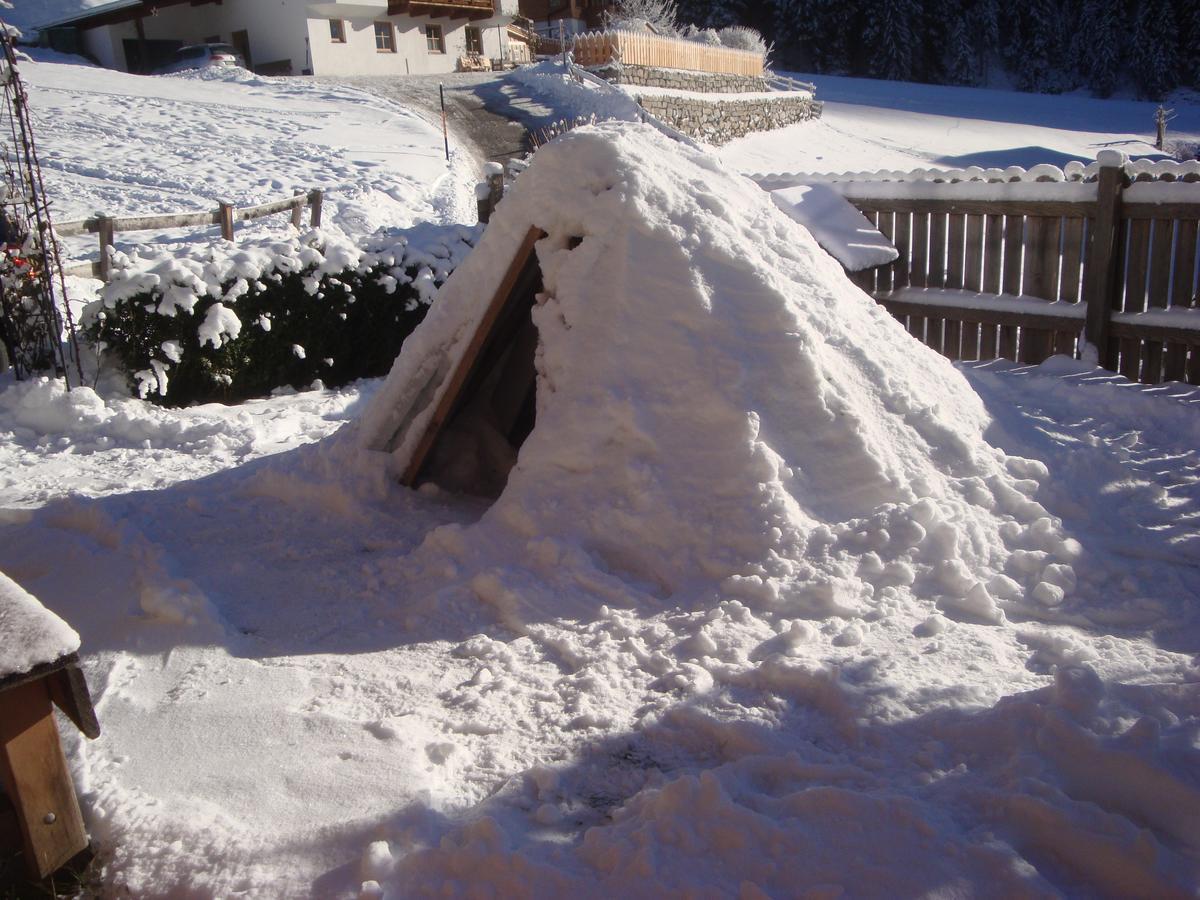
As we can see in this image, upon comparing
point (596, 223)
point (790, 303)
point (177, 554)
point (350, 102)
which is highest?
point (350, 102)

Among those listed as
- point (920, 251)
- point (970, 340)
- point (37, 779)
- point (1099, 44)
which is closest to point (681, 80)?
point (920, 251)

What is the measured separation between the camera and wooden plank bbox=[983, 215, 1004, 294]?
27.3ft

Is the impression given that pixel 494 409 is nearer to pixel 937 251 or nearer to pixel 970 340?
pixel 970 340

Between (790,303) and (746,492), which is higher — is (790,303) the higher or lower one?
the higher one

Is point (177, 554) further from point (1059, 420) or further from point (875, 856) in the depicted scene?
point (1059, 420)

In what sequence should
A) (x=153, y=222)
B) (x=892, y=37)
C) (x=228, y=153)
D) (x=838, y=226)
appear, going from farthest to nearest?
(x=892, y=37), (x=228, y=153), (x=153, y=222), (x=838, y=226)

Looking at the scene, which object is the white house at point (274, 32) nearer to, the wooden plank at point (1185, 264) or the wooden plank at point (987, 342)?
the wooden plank at point (987, 342)

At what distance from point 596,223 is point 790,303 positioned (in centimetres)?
100

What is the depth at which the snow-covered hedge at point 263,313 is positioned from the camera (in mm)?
7324

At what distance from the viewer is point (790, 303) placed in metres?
4.48

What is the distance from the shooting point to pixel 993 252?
27.6 ft

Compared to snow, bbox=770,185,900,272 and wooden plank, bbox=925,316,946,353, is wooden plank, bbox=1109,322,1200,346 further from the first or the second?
snow, bbox=770,185,900,272

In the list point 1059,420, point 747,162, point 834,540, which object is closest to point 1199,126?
point 747,162

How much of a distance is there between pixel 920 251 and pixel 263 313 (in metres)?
6.01
